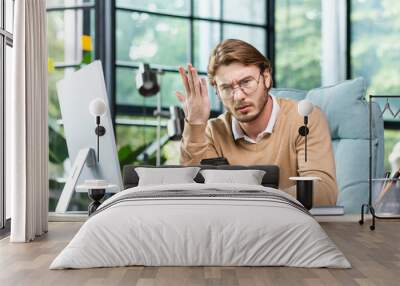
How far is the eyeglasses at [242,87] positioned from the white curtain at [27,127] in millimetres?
2046

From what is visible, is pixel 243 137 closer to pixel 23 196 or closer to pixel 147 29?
pixel 147 29

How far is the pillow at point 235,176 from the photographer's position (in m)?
6.21

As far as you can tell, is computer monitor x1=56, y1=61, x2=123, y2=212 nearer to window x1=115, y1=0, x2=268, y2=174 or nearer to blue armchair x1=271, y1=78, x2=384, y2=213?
window x1=115, y1=0, x2=268, y2=174

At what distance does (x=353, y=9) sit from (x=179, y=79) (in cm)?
220

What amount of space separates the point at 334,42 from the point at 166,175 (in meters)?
2.70

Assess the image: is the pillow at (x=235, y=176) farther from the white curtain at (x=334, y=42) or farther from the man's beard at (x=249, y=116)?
the white curtain at (x=334, y=42)

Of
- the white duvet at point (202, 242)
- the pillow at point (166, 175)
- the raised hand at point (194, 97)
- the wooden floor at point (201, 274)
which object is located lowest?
the wooden floor at point (201, 274)

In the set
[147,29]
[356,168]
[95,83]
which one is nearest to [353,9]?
[356,168]

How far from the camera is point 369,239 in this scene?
18.1 feet

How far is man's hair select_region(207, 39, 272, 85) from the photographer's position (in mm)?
7129

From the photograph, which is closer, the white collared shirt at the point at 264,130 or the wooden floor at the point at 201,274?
the wooden floor at the point at 201,274

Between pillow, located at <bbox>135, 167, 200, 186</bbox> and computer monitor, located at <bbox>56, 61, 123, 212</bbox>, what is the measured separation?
1.99 ft

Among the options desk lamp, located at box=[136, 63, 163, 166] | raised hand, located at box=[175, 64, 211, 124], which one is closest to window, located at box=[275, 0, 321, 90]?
raised hand, located at box=[175, 64, 211, 124]

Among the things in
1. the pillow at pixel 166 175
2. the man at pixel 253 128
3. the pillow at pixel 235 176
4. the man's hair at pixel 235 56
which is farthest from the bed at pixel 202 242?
the man's hair at pixel 235 56
